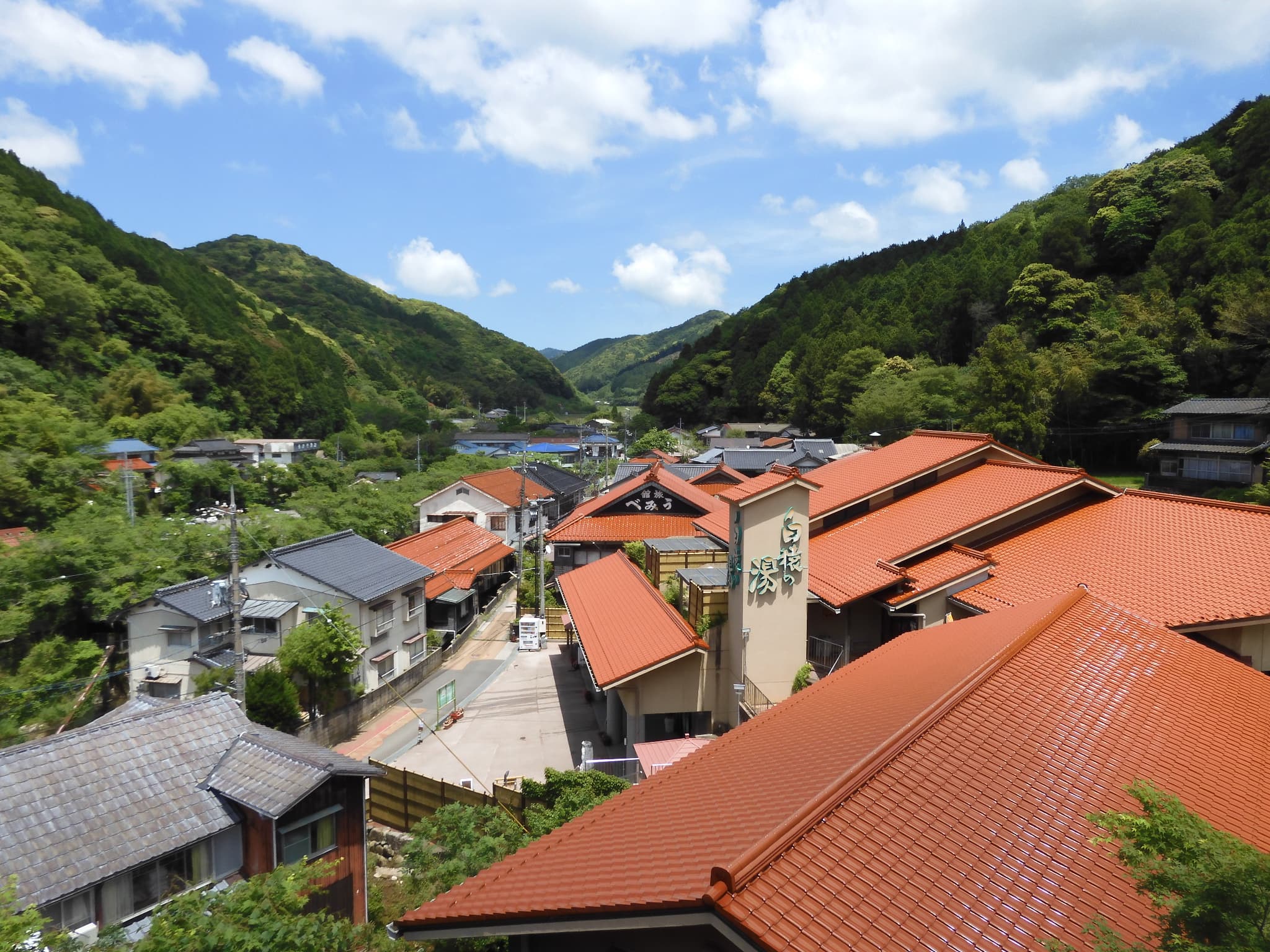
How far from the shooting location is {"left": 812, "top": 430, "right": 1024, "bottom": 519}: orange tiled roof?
55.0 ft

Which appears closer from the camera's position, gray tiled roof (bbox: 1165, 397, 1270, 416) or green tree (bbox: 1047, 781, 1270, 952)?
green tree (bbox: 1047, 781, 1270, 952)

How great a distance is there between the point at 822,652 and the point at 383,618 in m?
11.8

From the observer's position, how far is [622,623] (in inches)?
612

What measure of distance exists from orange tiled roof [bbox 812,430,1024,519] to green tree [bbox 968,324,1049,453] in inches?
578

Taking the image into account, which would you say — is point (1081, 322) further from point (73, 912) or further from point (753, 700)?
point (73, 912)

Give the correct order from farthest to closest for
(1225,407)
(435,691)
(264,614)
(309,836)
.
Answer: (1225,407) → (435,691) → (264,614) → (309,836)

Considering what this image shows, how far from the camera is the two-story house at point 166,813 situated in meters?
7.89

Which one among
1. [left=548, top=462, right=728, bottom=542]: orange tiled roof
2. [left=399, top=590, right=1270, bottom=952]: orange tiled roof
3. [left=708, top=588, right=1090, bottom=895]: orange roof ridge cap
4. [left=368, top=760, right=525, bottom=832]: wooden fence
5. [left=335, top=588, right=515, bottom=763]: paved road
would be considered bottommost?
[left=335, top=588, right=515, bottom=763]: paved road

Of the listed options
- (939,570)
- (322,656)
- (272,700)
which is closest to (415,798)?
(272,700)

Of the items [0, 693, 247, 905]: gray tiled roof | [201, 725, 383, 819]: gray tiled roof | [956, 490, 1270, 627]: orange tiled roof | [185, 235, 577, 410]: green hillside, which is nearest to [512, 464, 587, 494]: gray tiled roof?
[956, 490, 1270, 627]: orange tiled roof

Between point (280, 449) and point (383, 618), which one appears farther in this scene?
point (280, 449)

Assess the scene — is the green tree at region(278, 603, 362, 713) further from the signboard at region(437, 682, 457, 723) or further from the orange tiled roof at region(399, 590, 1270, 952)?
the orange tiled roof at region(399, 590, 1270, 952)

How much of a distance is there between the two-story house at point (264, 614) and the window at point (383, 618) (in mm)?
24

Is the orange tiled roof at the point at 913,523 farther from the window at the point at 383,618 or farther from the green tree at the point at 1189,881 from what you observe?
the window at the point at 383,618
